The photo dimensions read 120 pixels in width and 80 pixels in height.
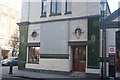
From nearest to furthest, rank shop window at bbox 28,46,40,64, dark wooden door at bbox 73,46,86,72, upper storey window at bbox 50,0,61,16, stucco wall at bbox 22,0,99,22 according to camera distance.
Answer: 1. stucco wall at bbox 22,0,99,22
2. dark wooden door at bbox 73,46,86,72
3. upper storey window at bbox 50,0,61,16
4. shop window at bbox 28,46,40,64

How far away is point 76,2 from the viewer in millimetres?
16578

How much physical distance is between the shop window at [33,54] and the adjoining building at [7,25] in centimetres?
3085

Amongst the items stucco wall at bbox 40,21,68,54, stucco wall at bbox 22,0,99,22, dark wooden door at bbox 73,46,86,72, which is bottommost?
dark wooden door at bbox 73,46,86,72

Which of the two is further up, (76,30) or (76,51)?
(76,30)

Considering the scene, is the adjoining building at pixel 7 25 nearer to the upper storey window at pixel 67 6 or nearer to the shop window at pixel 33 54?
the shop window at pixel 33 54

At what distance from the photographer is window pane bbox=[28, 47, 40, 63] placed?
18.7m

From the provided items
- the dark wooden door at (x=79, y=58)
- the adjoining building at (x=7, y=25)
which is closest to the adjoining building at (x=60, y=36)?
the dark wooden door at (x=79, y=58)

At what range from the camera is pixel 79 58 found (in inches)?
650

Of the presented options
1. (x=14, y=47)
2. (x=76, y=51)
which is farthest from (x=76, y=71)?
(x=14, y=47)

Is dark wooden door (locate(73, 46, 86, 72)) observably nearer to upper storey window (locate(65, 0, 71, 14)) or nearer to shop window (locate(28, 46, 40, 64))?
upper storey window (locate(65, 0, 71, 14))

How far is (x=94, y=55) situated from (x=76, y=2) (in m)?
5.00

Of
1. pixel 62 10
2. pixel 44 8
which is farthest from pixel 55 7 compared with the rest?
pixel 44 8

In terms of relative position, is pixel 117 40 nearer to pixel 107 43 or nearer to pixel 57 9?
pixel 107 43

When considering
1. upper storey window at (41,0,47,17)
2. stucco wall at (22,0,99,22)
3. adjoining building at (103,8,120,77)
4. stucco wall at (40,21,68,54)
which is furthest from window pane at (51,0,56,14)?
adjoining building at (103,8,120,77)
